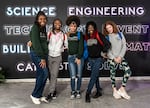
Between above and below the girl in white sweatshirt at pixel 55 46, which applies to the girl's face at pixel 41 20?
above

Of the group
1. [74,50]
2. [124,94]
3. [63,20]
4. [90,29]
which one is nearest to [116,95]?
[124,94]

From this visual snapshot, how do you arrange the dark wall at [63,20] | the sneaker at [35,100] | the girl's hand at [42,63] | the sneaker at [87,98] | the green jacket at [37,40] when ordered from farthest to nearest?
the dark wall at [63,20] → the sneaker at [87,98] → the sneaker at [35,100] → the girl's hand at [42,63] → the green jacket at [37,40]

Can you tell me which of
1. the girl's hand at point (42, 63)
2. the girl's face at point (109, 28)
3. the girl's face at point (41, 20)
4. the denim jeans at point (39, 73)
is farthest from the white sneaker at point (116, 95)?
the girl's face at point (41, 20)

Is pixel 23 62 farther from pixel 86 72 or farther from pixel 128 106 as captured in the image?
pixel 128 106

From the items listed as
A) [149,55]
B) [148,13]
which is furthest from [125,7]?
[149,55]

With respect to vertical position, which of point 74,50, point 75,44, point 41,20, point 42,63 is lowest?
point 42,63

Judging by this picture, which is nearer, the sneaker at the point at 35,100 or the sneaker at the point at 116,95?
the sneaker at the point at 35,100

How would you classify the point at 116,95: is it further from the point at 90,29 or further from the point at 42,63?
the point at 42,63

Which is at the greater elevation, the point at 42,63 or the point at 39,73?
the point at 42,63

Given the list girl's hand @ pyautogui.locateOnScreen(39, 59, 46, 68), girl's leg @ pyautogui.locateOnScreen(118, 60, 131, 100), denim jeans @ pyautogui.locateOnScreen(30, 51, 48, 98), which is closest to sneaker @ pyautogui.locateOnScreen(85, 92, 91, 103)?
girl's leg @ pyautogui.locateOnScreen(118, 60, 131, 100)

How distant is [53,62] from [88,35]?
878mm

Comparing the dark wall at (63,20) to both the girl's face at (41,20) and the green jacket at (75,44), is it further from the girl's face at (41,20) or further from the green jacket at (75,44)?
the girl's face at (41,20)

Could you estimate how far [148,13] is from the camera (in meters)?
9.62

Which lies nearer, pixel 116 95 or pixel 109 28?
pixel 109 28
